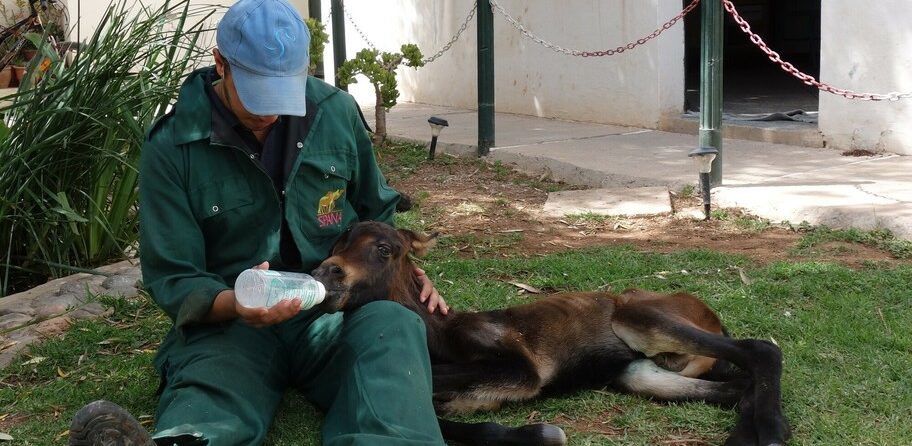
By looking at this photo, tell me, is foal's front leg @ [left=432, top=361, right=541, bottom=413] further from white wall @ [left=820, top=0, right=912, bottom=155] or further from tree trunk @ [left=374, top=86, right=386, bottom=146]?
tree trunk @ [left=374, top=86, right=386, bottom=146]

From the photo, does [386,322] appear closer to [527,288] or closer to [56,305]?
[527,288]

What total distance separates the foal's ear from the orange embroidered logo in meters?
0.25

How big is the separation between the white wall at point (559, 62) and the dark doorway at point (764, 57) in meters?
0.71

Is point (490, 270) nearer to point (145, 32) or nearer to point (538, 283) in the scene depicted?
point (538, 283)

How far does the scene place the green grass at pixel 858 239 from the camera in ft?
19.0

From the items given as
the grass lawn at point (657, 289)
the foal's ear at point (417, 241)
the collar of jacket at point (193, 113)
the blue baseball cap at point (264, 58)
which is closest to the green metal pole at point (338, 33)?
the grass lawn at point (657, 289)

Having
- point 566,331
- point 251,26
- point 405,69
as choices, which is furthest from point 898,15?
point 405,69

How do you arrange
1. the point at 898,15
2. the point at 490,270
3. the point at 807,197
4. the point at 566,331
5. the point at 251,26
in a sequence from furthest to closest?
the point at 898,15
the point at 807,197
the point at 490,270
the point at 566,331
the point at 251,26

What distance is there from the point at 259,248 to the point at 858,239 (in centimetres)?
384

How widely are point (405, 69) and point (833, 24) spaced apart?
657 cm

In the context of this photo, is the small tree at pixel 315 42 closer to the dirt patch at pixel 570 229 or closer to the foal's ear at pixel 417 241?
the dirt patch at pixel 570 229

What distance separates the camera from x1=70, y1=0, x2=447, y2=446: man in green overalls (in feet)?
10.6

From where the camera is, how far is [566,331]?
13.4ft

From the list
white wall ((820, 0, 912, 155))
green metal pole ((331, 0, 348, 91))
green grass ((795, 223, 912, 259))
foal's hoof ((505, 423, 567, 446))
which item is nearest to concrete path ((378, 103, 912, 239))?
green grass ((795, 223, 912, 259))
